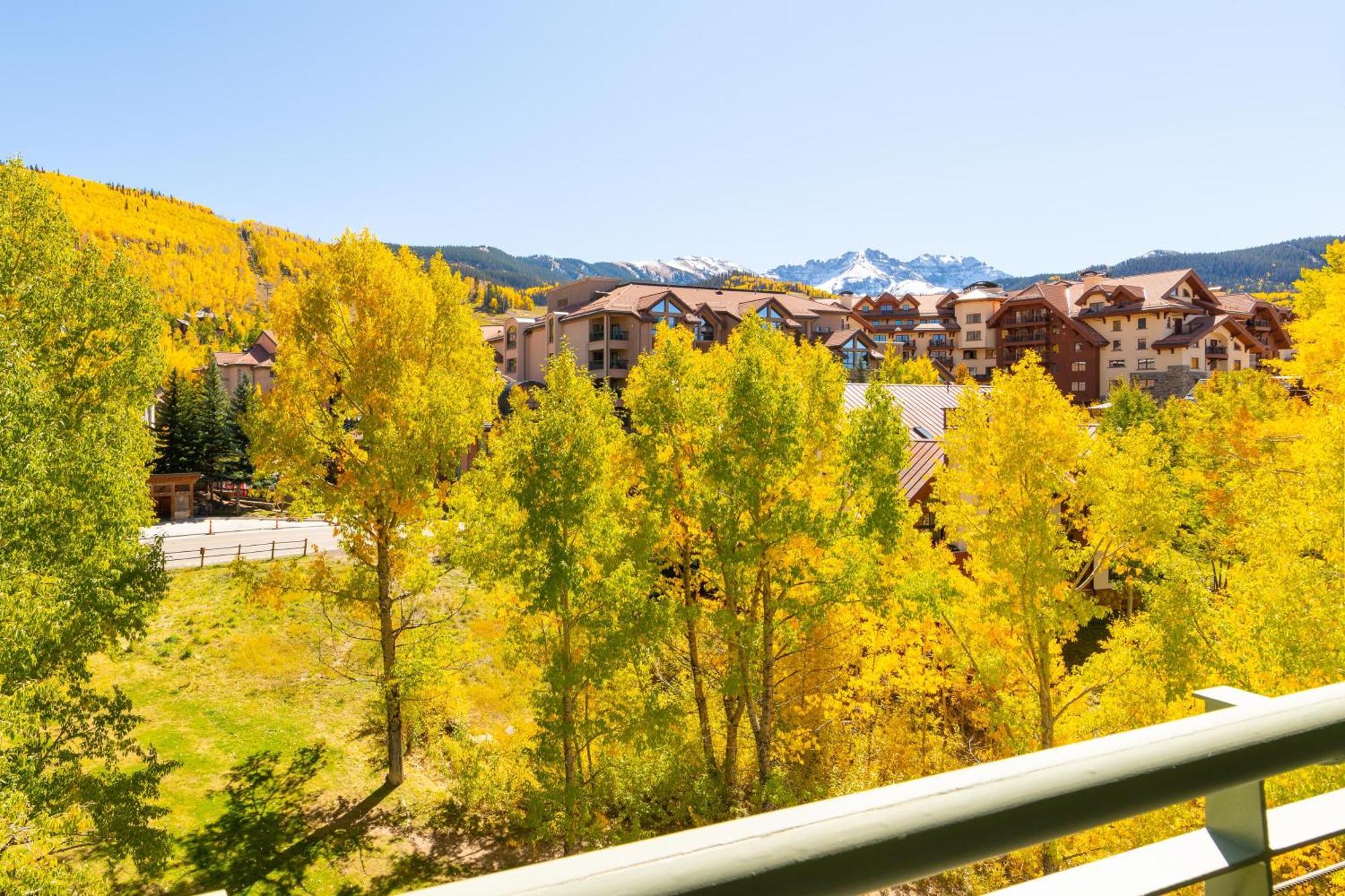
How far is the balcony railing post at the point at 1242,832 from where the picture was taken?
1469mm

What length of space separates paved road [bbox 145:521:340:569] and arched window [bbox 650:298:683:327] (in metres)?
30.6

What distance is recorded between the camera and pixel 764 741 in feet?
53.5

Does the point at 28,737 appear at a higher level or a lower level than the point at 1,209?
lower

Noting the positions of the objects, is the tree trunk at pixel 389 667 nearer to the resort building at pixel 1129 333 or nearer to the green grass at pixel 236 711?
the green grass at pixel 236 711

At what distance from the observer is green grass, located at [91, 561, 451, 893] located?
15.6 m

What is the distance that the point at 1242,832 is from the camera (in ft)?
4.94

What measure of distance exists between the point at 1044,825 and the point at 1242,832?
0.64 m

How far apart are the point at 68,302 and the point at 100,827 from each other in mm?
10067

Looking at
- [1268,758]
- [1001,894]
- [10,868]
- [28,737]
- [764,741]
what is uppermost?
[1268,758]

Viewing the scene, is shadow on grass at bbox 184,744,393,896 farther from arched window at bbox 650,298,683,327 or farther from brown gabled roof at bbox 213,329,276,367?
brown gabled roof at bbox 213,329,276,367

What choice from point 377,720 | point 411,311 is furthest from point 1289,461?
point 377,720

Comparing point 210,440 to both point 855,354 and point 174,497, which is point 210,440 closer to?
point 174,497

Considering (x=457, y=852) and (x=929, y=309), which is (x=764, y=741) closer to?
(x=457, y=852)

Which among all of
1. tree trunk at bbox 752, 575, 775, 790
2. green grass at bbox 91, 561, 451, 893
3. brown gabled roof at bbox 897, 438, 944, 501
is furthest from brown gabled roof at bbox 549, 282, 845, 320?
tree trunk at bbox 752, 575, 775, 790
